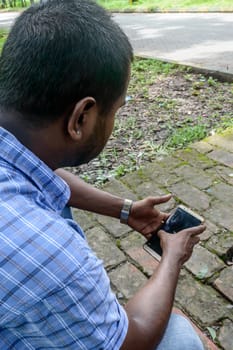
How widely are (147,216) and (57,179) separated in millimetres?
829

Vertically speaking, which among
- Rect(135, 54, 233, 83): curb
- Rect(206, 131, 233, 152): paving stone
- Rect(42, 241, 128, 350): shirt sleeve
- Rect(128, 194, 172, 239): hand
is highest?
Rect(42, 241, 128, 350): shirt sleeve

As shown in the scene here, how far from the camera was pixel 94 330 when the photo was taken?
2.64 ft

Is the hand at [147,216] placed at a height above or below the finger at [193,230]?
Answer: below

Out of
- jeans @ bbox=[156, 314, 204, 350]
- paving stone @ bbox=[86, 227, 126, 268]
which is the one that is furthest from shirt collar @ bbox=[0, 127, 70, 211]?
paving stone @ bbox=[86, 227, 126, 268]

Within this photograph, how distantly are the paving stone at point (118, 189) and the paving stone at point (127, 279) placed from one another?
26.9 inches

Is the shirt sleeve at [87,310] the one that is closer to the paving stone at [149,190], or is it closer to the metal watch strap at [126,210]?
the metal watch strap at [126,210]

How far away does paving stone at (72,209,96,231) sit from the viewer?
2436mm

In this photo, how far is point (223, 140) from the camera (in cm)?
329

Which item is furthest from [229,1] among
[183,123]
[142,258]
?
[142,258]

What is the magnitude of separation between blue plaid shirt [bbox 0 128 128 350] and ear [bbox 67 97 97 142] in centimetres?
20

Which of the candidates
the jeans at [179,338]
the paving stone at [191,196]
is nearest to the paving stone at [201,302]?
the jeans at [179,338]

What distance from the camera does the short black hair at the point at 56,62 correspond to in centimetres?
90

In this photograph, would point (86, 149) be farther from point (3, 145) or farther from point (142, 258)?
point (142, 258)

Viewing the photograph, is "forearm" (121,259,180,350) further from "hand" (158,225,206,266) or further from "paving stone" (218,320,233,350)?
"paving stone" (218,320,233,350)
